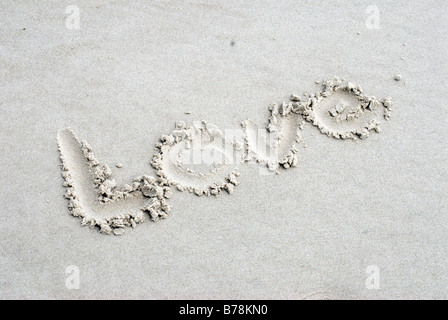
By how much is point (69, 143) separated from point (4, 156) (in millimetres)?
298

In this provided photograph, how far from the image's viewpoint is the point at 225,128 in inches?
76.9

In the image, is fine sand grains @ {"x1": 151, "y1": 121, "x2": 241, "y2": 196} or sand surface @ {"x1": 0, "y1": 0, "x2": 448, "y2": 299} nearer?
sand surface @ {"x1": 0, "y1": 0, "x2": 448, "y2": 299}

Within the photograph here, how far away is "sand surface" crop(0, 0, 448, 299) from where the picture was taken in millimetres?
1694

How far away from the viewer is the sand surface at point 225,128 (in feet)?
5.56

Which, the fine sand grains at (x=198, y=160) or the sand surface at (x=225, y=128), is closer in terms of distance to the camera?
the sand surface at (x=225, y=128)

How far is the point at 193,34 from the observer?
87.0 inches

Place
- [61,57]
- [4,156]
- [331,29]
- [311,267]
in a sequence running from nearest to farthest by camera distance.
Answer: [311,267] < [4,156] < [61,57] < [331,29]

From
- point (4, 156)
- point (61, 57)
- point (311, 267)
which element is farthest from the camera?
point (61, 57)

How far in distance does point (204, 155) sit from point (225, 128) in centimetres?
A: 19

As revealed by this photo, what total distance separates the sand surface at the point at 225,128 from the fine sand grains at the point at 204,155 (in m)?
0.04

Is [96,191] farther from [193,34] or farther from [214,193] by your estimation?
[193,34]

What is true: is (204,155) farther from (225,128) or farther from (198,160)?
(225,128)

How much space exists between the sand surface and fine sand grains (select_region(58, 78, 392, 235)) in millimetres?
44

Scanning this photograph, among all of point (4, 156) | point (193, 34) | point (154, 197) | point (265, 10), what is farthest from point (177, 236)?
point (265, 10)
